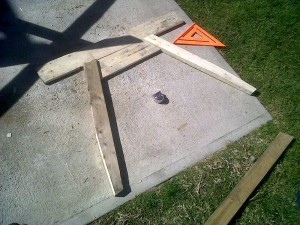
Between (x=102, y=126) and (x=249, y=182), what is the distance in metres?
1.88

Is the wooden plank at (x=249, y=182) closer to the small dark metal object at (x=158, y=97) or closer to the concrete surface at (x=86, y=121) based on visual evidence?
the concrete surface at (x=86, y=121)

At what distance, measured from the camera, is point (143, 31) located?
4.59 meters

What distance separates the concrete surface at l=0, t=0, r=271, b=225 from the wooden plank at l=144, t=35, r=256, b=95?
9 centimetres

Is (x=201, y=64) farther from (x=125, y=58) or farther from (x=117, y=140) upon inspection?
(x=117, y=140)

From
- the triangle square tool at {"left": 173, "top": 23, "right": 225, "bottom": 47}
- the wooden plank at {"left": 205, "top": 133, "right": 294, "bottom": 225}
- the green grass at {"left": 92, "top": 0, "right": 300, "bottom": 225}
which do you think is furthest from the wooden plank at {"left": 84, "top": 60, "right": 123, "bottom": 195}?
the triangle square tool at {"left": 173, "top": 23, "right": 225, "bottom": 47}

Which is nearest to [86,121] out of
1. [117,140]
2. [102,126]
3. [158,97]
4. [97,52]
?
[102,126]

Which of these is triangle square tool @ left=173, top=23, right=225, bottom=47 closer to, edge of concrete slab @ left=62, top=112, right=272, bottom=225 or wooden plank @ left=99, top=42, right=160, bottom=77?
wooden plank @ left=99, top=42, right=160, bottom=77

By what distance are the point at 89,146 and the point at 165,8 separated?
108 inches

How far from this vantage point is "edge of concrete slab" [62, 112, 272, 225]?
10.6 feet

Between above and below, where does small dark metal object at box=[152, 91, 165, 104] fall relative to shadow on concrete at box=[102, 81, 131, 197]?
above

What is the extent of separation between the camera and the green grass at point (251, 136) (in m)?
3.36

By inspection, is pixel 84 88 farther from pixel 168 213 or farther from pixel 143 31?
pixel 168 213

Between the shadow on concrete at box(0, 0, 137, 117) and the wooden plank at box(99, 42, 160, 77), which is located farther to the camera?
the wooden plank at box(99, 42, 160, 77)

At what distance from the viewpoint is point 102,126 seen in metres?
3.65
